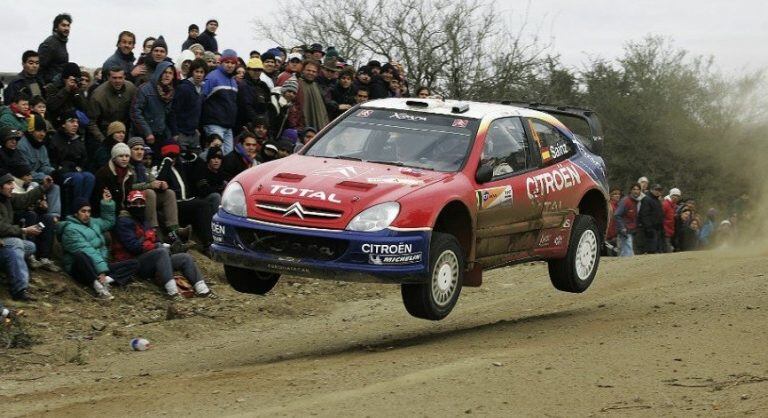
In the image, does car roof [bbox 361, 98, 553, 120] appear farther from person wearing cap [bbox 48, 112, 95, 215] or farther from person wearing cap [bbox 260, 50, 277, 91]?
person wearing cap [bbox 260, 50, 277, 91]

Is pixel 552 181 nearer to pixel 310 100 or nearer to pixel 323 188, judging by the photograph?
pixel 323 188

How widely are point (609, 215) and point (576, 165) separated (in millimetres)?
911

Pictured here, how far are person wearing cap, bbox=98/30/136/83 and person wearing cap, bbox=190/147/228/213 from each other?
1532mm

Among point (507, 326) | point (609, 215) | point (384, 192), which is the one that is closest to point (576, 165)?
point (609, 215)

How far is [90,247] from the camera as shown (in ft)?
45.0

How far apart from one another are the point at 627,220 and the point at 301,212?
13211 millimetres

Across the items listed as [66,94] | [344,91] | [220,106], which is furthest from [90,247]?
[344,91]

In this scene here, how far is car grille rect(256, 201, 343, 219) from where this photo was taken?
1040cm

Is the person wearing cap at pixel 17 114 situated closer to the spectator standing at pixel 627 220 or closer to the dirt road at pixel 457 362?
the dirt road at pixel 457 362

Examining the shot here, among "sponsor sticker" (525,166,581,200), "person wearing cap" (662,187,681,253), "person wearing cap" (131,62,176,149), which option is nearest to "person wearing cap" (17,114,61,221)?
"person wearing cap" (131,62,176,149)

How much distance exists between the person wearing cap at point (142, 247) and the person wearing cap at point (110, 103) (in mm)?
1091

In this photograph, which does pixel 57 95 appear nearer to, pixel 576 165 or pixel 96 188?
pixel 96 188

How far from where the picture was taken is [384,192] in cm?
1054

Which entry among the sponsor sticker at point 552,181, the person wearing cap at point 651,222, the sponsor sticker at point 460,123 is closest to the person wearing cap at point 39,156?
the sponsor sticker at point 460,123
